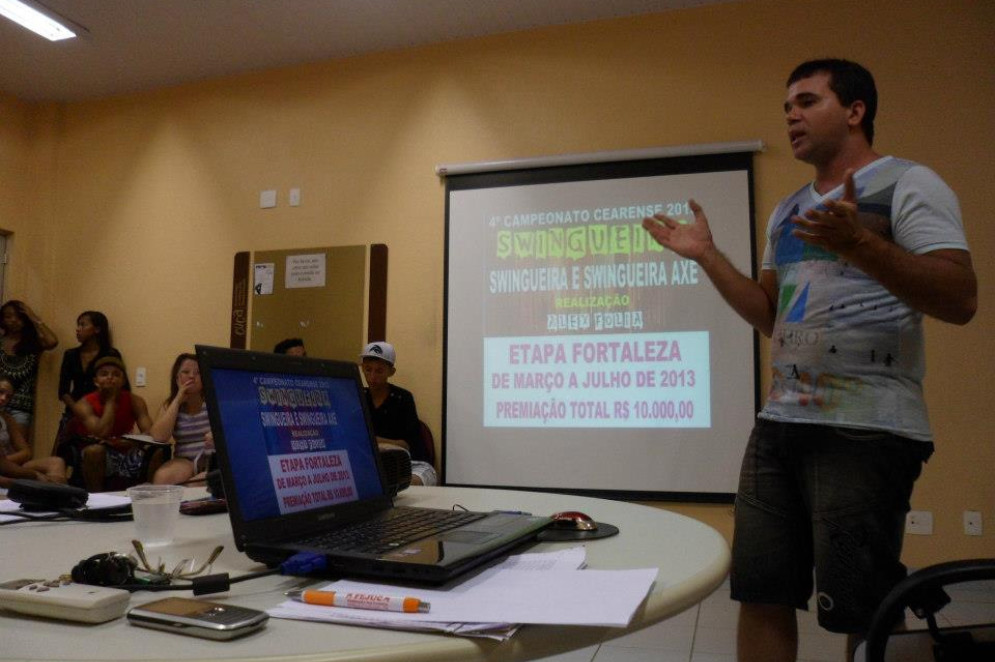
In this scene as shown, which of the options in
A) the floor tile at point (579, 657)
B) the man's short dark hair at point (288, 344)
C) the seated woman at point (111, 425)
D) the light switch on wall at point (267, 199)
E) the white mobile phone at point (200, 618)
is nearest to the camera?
the white mobile phone at point (200, 618)

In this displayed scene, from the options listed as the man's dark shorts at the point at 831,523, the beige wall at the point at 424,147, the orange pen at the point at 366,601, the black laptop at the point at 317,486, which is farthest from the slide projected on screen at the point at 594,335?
the orange pen at the point at 366,601

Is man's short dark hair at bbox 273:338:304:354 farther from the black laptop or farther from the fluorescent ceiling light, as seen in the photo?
the black laptop

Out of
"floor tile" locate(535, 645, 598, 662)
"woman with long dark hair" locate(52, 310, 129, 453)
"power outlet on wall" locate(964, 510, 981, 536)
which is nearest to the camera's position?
"floor tile" locate(535, 645, 598, 662)

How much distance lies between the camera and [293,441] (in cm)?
91

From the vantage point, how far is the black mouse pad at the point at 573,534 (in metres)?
0.92

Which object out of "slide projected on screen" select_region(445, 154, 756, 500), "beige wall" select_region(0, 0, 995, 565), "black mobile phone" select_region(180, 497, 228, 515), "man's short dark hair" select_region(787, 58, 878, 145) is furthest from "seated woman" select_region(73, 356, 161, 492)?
"man's short dark hair" select_region(787, 58, 878, 145)

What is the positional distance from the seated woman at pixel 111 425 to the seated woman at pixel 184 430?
12cm

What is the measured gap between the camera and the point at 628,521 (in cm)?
105

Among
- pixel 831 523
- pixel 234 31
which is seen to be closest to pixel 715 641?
pixel 831 523

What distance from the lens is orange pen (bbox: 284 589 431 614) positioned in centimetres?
57

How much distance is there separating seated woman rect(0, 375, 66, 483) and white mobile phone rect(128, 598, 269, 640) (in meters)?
3.96

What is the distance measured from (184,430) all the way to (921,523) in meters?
3.81

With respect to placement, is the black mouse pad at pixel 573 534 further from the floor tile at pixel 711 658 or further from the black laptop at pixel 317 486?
the floor tile at pixel 711 658

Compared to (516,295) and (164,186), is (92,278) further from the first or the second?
(516,295)
